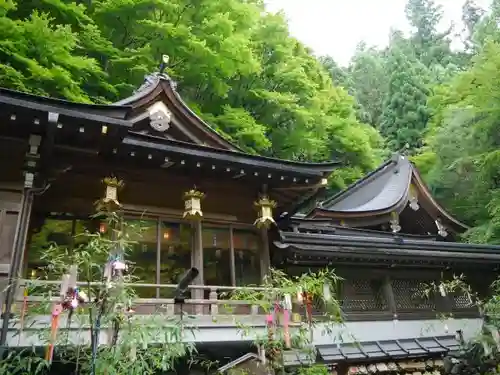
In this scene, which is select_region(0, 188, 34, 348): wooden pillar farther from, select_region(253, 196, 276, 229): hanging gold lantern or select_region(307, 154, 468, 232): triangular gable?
select_region(307, 154, 468, 232): triangular gable

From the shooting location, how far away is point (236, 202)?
11500mm

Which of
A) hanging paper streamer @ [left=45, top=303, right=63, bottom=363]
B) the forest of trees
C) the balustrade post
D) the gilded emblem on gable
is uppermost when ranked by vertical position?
the forest of trees

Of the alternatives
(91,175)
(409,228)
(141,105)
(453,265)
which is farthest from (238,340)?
(409,228)

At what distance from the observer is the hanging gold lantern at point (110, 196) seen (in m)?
9.33

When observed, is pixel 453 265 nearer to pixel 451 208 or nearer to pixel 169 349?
pixel 451 208

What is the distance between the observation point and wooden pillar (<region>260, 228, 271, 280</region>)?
11.2m

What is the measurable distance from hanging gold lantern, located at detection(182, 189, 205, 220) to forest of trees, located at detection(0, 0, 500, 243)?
6315mm

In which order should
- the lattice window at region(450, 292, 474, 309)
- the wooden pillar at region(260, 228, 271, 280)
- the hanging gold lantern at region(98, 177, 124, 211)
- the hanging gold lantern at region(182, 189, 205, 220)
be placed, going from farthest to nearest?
the lattice window at region(450, 292, 474, 309) < the wooden pillar at region(260, 228, 271, 280) < the hanging gold lantern at region(182, 189, 205, 220) < the hanging gold lantern at region(98, 177, 124, 211)

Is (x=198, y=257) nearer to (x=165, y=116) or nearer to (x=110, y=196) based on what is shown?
(x=110, y=196)

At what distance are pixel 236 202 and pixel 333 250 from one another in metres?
2.98

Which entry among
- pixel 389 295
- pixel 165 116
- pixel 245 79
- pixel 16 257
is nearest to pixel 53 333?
pixel 16 257

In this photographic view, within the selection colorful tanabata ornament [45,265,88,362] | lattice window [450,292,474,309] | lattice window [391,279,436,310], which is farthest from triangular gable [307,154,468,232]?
colorful tanabata ornament [45,265,88,362]

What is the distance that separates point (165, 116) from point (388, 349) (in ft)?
28.5

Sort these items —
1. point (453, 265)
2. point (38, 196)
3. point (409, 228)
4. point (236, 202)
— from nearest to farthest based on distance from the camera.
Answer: point (38, 196), point (236, 202), point (453, 265), point (409, 228)
